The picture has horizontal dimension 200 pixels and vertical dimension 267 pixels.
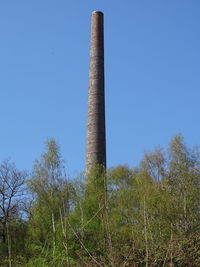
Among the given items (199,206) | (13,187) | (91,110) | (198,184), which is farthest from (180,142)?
(199,206)

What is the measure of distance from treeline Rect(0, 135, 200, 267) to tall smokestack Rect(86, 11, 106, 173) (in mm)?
693

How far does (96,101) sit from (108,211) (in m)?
8.17

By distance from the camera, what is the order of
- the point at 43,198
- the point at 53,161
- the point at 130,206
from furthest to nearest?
the point at 53,161 < the point at 43,198 < the point at 130,206

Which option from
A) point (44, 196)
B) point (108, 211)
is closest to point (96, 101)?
point (44, 196)

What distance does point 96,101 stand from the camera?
656 inches

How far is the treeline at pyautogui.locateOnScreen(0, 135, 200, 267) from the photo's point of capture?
4.60m

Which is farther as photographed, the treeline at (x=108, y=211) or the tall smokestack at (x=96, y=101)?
the tall smokestack at (x=96, y=101)

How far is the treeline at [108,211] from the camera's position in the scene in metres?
4.60

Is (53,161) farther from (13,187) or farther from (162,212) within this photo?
(162,212)

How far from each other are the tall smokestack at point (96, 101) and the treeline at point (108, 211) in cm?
69

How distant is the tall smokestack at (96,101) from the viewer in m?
15.8

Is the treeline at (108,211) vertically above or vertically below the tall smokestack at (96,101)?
below

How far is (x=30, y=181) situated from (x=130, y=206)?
610cm

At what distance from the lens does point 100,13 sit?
18.8m
